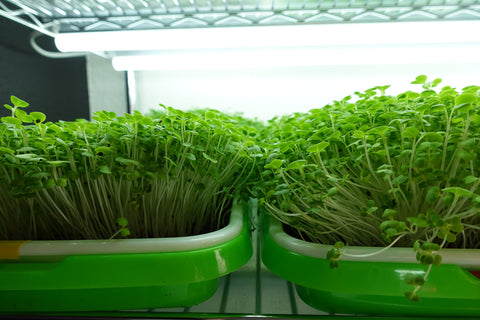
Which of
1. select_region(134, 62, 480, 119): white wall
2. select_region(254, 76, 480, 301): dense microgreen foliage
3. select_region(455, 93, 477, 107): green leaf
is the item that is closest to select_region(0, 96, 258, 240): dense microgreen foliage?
select_region(254, 76, 480, 301): dense microgreen foliage

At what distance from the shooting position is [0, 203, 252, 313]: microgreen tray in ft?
1.39

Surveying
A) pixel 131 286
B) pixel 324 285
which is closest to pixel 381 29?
pixel 324 285

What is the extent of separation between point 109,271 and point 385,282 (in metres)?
0.40

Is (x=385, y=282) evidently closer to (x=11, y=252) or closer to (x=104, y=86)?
(x=11, y=252)

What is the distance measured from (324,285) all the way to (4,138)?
631 mm

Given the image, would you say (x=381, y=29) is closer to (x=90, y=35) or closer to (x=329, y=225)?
(x=329, y=225)

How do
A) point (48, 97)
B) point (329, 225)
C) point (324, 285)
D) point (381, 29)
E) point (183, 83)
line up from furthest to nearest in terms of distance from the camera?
point (183, 83) → point (48, 97) → point (381, 29) → point (329, 225) → point (324, 285)

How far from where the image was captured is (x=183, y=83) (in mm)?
1829

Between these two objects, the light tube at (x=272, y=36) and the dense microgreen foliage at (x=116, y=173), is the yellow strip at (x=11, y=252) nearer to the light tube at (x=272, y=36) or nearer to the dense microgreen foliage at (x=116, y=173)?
the dense microgreen foliage at (x=116, y=173)

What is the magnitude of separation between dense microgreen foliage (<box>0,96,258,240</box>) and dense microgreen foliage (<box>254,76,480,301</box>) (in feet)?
0.50

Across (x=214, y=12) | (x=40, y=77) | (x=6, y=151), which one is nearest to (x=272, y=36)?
(x=214, y=12)

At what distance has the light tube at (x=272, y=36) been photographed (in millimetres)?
893

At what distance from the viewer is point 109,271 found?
0.43m

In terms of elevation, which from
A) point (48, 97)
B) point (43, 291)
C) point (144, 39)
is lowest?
point (43, 291)
